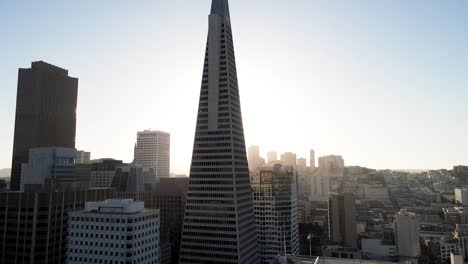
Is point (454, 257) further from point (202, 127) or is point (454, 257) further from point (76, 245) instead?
point (76, 245)

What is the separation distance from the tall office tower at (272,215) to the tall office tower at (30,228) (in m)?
95.5

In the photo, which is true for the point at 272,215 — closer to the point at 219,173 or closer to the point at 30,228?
the point at 219,173

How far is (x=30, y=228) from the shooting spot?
14025cm

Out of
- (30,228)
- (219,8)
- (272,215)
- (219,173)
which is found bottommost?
(272,215)

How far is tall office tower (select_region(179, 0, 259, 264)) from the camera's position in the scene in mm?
155000

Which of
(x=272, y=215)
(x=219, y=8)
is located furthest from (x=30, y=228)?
(x=219, y=8)

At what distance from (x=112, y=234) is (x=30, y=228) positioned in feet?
→ 152

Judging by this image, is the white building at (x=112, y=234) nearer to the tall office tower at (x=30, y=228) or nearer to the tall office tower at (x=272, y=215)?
the tall office tower at (x=30, y=228)

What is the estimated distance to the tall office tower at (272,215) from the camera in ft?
630

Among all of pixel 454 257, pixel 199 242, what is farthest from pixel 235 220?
pixel 454 257

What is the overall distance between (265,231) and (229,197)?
48.8 metres

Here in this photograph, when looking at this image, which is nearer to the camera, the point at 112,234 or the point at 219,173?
the point at 112,234

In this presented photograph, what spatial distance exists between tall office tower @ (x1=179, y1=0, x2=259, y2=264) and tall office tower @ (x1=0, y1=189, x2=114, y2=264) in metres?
51.7

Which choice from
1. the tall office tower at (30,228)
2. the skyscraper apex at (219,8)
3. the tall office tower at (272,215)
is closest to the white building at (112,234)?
the tall office tower at (30,228)
